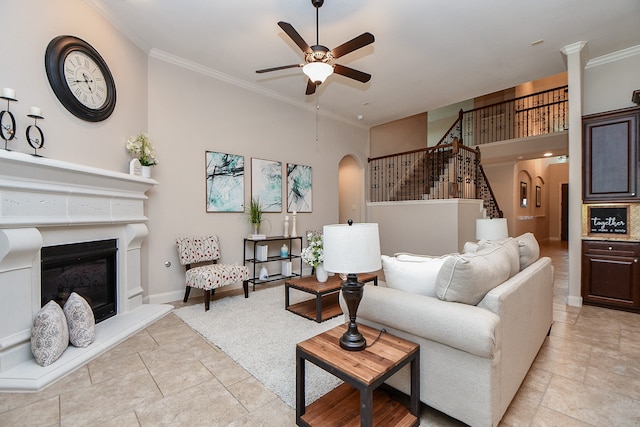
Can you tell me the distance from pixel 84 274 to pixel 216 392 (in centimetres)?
194

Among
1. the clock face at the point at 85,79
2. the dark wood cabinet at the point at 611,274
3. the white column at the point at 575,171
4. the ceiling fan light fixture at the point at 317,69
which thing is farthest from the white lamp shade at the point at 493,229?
the clock face at the point at 85,79

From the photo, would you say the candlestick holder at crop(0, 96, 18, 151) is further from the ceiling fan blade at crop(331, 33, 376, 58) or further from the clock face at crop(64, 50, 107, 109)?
the ceiling fan blade at crop(331, 33, 376, 58)

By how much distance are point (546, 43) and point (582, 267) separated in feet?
9.39

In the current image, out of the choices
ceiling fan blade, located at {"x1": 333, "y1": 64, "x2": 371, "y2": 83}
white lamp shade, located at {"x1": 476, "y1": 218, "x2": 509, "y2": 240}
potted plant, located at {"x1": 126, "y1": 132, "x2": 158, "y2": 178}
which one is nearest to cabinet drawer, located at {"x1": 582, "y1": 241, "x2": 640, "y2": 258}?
white lamp shade, located at {"x1": 476, "y1": 218, "x2": 509, "y2": 240}

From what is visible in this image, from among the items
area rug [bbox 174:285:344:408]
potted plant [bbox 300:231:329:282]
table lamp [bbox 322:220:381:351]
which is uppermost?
table lamp [bbox 322:220:381:351]

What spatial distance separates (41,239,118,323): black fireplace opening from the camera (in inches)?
98.8

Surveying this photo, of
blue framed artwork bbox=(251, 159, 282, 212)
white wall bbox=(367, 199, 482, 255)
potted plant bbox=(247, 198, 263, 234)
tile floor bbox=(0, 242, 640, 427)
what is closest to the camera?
tile floor bbox=(0, 242, 640, 427)

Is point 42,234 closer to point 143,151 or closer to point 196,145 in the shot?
point 143,151

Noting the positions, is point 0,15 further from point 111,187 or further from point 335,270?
point 335,270

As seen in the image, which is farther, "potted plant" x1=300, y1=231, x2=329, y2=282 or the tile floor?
"potted plant" x1=300, y1=231, x2=329, y2=282

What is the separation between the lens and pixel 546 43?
11.8 ft

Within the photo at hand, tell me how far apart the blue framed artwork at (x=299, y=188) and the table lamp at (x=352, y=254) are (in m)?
3.87

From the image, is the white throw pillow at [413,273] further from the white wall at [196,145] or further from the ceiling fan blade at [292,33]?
the white wall at [196,145]

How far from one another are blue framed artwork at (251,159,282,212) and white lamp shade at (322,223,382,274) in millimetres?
3505
